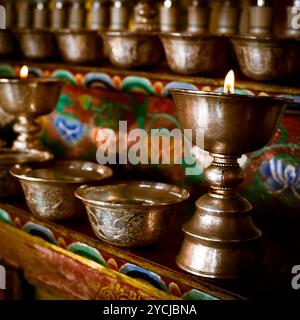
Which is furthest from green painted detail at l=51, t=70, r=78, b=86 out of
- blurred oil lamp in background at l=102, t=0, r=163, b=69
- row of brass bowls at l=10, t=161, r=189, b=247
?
row of brass bowls at l=10, t=161, r=189, b=247

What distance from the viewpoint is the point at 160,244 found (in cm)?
139

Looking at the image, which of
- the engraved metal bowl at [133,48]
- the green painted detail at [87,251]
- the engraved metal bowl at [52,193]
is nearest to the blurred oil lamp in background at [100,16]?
the engraved metal bowl at [133,48]

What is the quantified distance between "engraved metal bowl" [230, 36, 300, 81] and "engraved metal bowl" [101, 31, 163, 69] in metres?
0.33

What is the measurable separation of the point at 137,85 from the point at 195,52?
34 centimetres

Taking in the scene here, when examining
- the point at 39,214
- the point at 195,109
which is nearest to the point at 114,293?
the point at 39,214

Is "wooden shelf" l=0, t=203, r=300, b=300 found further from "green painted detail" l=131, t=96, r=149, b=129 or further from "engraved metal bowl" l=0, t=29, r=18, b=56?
"engraved metal bowl" l=0, t=29, r=18, b=56

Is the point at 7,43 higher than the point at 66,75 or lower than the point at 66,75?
higher

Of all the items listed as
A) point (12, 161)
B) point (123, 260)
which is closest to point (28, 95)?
point (12, 161)

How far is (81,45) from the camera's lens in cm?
197

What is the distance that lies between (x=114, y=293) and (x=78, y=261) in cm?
15

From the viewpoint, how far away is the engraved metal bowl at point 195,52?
5.21ft

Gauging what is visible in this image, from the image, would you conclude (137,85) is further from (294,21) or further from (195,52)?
(294,21)

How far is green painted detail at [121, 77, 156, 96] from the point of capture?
6.15 feet
